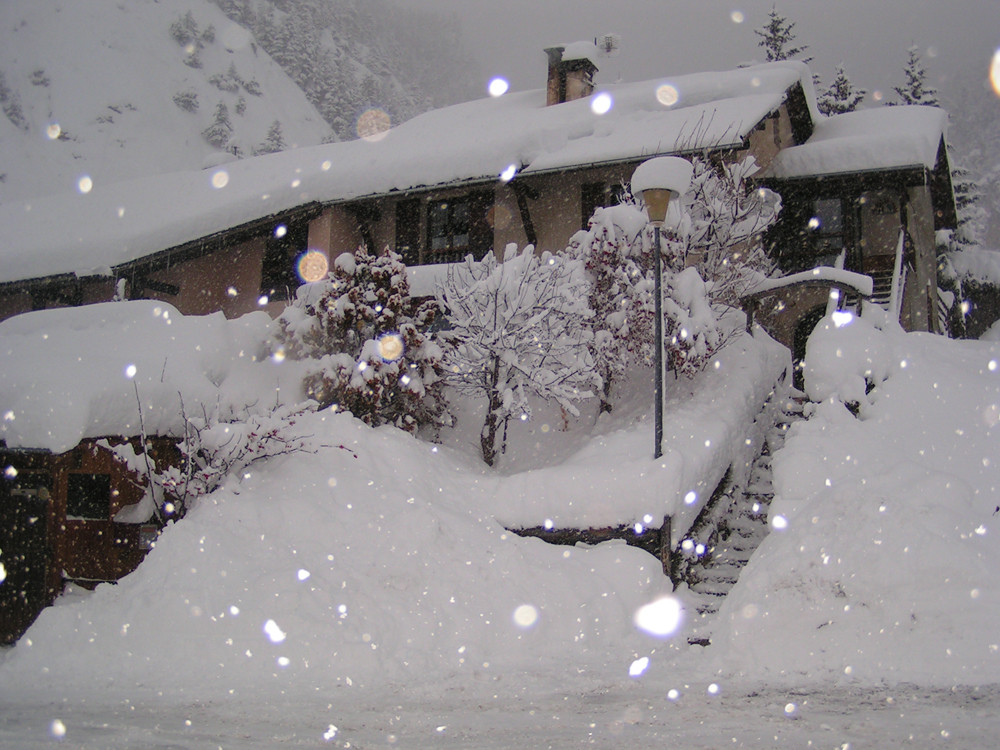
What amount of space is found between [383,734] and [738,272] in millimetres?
10069

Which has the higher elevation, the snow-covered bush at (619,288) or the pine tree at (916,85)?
the pine tree at (916,85)

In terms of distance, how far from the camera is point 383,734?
5102mm

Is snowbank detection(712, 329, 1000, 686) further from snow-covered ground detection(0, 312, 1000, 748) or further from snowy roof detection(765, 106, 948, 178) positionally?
snowy roof detection(765, 106, 948, 178)

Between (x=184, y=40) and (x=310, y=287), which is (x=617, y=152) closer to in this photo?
(x=310, y=287)

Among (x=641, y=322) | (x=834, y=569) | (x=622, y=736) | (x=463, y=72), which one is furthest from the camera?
(x=463, y=72)

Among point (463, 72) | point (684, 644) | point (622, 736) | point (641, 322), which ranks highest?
point (463, 72)

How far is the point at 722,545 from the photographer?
33.1 ft

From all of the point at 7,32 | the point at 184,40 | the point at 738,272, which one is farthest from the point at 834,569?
the point at 184,40

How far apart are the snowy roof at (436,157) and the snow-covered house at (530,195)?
55mm

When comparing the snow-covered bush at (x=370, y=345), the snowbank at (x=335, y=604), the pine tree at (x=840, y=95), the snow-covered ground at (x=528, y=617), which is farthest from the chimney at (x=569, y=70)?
the snowbank at (x=335, y=604)

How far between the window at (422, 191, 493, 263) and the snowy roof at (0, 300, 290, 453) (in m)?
5.63

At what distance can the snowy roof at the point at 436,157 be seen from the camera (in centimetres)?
1501

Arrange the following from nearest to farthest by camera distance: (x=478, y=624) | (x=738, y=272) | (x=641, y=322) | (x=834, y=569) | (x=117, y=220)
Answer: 1. (x=834, y=569)
2. (x=478, y=624)
3. (x=641, y=322)
4. (x=738, y=272)
5. (x=117, y=220)

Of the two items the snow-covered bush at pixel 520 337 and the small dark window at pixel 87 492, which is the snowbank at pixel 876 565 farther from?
the small dark window at pixel 87 492
